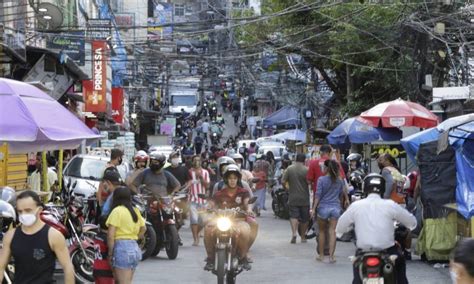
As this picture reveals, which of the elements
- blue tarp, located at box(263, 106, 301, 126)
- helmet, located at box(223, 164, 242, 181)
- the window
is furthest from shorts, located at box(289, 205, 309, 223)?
the window

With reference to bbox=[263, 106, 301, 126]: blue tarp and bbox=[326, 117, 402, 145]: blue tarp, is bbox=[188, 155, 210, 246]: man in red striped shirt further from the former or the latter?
bbox=[263, 106, 301, 126]: blue tarp

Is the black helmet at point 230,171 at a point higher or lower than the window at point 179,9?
lower

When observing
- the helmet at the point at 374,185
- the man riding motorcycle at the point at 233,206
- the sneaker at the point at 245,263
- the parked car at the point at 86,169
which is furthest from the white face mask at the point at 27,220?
the parked car at the point at 86,169

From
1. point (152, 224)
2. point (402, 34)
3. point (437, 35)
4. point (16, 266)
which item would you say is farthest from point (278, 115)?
point (16, 266)

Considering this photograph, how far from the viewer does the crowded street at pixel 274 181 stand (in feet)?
34.0

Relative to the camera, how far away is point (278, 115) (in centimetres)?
4900

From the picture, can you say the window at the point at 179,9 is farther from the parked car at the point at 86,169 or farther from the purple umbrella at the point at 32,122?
the purple umbrella at the point at 32,122

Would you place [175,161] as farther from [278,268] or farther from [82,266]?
[82,266]

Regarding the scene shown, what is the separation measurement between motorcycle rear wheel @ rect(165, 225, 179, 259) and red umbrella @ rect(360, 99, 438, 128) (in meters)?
5.66

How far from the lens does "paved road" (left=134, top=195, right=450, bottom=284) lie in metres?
14.5

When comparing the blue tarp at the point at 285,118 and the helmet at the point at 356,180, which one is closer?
the helmet at the point at 356,180

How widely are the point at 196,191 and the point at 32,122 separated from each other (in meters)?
10.8

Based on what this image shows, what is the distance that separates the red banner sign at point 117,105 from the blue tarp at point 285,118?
6796mm

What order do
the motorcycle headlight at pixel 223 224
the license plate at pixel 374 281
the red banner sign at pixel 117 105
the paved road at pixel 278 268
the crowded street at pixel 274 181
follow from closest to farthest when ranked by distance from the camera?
1. the license plate at pixel 374 281
2. the crowded street at pixel 274 181
3. the motorcycle headlight at pixel 223 224
4. the paved road at pixel 278 268
5. the red banner sign at pixel 117 105
